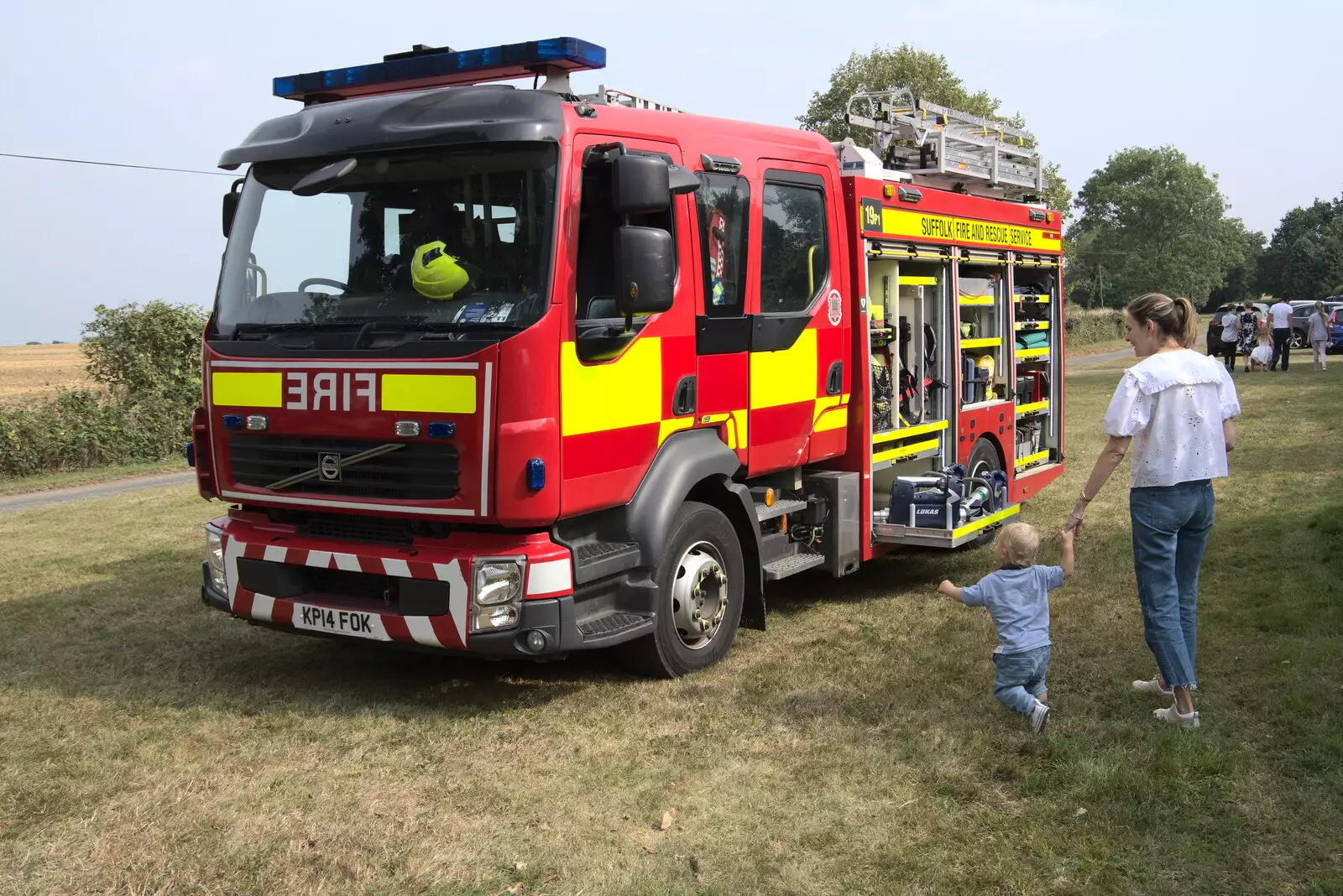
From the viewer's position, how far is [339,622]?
539cm

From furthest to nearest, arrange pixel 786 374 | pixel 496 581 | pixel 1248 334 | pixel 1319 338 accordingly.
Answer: pixel 1248 334, pixel 1319 338, pixel 786 374, pixel 496 581

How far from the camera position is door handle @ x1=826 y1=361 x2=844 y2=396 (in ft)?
22.9

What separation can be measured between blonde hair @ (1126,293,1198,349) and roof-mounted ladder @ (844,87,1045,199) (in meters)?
3.82

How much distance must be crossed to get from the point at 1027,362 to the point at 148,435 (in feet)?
39.7

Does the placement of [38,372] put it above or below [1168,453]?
above

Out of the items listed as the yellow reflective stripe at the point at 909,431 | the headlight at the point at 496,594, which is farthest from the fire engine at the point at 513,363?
the yellow reflective stripe at the point at 909,431

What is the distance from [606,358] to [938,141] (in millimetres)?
4430

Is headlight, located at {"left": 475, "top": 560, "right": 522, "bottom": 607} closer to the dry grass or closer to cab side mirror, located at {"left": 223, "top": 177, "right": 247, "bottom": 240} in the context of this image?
cab side mirror, located at {"left": 223, "top": 177, "right": 247, "bottom": 240}

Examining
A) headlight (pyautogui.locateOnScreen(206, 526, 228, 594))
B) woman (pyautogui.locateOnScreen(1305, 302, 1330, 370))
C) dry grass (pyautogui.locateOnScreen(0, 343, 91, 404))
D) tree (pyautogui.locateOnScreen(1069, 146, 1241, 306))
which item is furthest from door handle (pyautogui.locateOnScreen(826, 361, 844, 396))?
tree (pyautogui.locateOnScreen(1069, 146, 1241, 306))

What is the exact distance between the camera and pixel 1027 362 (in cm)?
990

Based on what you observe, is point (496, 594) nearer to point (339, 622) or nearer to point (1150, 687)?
point (339, 622)

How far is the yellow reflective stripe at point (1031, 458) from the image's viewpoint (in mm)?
9820

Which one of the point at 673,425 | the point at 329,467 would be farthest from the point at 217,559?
the point at 673,425

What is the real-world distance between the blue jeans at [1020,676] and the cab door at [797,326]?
183 cm
